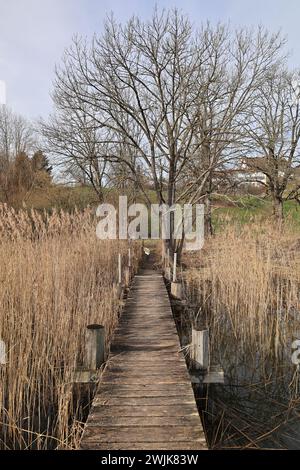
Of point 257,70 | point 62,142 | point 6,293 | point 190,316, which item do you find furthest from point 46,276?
point 257,70

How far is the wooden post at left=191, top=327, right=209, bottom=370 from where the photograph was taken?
293 centimetres

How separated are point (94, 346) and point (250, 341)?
2.27 metres

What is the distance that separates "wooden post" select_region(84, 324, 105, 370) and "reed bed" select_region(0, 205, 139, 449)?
0.50ft

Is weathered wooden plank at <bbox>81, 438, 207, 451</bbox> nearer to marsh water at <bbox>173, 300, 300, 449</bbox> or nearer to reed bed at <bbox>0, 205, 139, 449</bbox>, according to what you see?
reed bed at <bbox>0, 205, 139, 449</bbox>

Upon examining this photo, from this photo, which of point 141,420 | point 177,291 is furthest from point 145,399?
point 177,291

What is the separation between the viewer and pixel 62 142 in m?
8.20

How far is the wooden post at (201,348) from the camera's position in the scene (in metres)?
2.93

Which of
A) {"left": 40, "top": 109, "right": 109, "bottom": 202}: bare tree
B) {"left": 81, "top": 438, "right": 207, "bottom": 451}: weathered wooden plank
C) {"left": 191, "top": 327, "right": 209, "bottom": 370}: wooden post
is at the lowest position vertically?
{"left": 81, "top": 438, "right": 207, "bottom": 451}: weathered wooden plank

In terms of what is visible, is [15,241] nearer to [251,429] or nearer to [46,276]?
[46,276]

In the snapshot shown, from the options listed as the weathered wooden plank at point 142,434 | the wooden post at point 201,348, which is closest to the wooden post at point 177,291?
the wooden post at point 201,348

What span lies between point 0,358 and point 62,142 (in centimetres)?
658

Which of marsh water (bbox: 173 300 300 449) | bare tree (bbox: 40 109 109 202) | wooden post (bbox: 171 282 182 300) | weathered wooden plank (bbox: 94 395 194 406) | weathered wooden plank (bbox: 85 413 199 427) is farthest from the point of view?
bare tree (bbox: 40 109 109 202)

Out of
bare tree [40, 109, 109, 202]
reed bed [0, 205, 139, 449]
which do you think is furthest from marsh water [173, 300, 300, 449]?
bare tree [40, 109, 109, 202]
